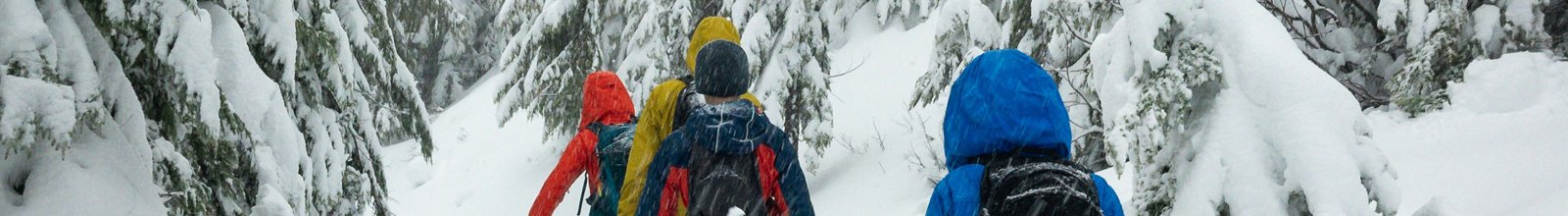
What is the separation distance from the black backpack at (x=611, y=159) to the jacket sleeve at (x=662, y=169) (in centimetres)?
105

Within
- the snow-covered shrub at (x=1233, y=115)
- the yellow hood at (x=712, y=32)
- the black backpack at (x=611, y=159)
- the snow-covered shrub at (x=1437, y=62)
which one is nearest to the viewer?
the snow-covered shrub at (x=1233, y=115)

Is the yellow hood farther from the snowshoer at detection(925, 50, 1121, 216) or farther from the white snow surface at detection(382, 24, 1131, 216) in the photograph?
the white snow surface at detection(382, 24, 1131, 216)

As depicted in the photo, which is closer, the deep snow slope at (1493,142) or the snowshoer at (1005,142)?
the snowshoer at (1005,142)

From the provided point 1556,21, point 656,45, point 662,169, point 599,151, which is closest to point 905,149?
point 656,45

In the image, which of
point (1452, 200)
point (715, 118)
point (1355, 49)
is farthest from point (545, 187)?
point (1355, 49)

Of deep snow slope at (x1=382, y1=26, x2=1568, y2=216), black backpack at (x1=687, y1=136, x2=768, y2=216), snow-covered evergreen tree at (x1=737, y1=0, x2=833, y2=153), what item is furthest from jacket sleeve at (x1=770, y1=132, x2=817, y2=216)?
snow-covered evergreen tree at (x1=737, y1=0, x2=833, y2=153)

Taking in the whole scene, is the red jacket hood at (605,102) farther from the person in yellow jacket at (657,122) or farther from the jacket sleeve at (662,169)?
the jacket sleeve at (662,169)

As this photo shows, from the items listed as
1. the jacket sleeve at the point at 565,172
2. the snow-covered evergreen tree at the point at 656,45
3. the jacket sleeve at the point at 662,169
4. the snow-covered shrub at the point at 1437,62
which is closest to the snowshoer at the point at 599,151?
the jacket sleeve at the point at 565,172

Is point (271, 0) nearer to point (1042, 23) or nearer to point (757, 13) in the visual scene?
point (1042, 23)

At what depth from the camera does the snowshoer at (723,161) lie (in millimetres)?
3978

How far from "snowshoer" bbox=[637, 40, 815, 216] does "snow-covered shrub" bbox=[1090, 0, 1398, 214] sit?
52.6 inches

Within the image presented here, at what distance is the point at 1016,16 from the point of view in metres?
6.94

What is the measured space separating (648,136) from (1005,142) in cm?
220

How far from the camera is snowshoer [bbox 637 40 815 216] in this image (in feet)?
13.1
